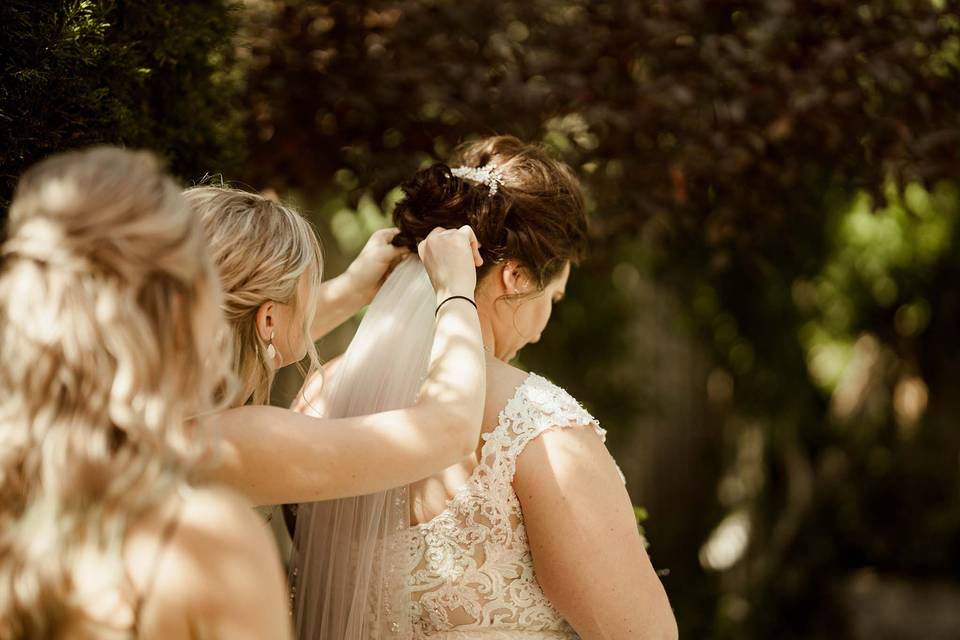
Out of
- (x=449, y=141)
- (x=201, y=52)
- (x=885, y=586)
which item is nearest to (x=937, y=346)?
(x=885, y=586)

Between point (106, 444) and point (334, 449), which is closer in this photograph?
point (106, 444)

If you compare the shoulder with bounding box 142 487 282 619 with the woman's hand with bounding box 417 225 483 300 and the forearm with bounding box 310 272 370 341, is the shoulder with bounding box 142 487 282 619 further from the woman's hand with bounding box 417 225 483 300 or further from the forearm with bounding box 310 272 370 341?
the forearm with bounding box 310 272 370 341

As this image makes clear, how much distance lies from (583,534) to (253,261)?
1.02 meters

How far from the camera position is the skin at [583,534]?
2352mm

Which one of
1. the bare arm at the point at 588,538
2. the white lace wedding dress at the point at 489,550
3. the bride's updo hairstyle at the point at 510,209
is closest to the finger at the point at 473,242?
the bride's updo hairstyle at the point at 510,209

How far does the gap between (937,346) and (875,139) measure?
464 cm

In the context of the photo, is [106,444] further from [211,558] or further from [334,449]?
[334,449]

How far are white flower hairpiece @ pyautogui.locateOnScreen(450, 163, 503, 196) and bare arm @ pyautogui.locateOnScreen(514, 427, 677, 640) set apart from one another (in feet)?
2.31

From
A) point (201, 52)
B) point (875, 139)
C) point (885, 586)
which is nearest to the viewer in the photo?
point (201, 52)

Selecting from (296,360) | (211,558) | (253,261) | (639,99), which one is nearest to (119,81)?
(253,261)

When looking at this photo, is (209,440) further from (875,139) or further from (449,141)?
(875,139)

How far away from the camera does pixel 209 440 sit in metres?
1.94

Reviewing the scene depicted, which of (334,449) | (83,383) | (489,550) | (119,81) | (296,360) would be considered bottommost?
(489,550)

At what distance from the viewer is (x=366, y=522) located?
246 cm
